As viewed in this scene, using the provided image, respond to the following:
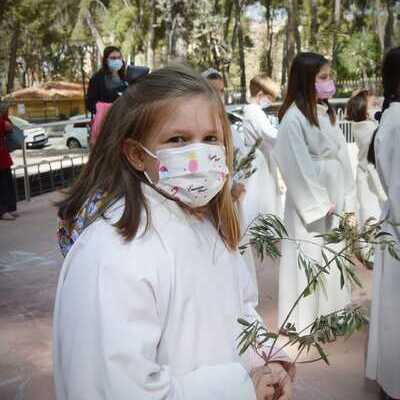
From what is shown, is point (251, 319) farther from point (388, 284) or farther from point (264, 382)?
point (388, 284)

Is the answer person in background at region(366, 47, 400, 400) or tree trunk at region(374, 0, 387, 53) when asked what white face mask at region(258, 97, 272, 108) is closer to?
person in background at region(366, 47, 400, 400)

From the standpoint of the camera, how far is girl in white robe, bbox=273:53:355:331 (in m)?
4.23

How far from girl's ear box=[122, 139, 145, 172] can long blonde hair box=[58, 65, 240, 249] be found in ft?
0.03

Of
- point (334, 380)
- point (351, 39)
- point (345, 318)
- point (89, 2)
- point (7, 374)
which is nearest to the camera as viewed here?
point (345, 318)

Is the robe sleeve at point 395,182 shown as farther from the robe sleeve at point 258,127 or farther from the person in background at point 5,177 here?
the person in background at point 5,177

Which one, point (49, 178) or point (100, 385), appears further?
point (49, 178)

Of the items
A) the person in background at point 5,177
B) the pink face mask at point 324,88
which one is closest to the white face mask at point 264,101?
the pink face mask at point 324,88

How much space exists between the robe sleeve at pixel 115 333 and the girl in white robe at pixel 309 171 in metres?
2.85

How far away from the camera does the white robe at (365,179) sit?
6719 millimetres

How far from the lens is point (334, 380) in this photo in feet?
12.7

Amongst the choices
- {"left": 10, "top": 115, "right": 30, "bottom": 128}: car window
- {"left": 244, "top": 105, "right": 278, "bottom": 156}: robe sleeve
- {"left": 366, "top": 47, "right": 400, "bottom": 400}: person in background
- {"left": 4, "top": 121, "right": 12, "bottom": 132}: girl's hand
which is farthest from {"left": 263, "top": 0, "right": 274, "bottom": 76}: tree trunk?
{"left": 366, "top": 47, "right": 400, "bottom": 400}: person in background

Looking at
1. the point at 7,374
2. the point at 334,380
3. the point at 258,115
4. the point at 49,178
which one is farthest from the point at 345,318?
the point at 49,178

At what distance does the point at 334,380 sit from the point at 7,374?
203 centimetres

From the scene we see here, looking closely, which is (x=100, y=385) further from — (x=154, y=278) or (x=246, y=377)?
(x=246, y=377)
